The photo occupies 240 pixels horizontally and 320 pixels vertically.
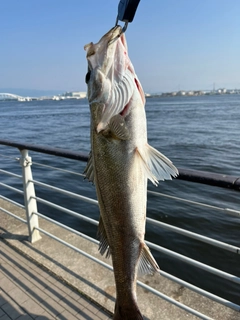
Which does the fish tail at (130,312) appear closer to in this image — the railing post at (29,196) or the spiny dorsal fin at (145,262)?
the spiny dorsal fin at (145,262)

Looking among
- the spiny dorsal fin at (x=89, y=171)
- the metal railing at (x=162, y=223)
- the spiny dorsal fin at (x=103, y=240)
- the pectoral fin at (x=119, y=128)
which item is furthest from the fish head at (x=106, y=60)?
the metal railing at (x=162, y=223)

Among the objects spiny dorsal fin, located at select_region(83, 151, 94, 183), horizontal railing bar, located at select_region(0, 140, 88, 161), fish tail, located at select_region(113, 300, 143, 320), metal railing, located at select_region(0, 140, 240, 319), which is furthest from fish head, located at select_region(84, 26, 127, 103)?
fish tail, located at select_region(113, 300, 143, 320)

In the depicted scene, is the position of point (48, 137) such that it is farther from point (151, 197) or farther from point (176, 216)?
point (176, 216)

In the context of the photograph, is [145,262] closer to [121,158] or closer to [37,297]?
[121,158]

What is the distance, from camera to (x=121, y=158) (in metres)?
1.48

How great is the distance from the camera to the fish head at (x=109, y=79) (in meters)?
1.42

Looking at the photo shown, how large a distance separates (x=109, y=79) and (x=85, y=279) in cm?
236

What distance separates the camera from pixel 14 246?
3.71 metres

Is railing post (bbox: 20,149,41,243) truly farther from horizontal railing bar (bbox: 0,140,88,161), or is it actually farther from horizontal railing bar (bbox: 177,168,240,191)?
horizontal railing bar (bbox: 177,168,240,191)

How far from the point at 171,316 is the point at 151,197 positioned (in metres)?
7.49

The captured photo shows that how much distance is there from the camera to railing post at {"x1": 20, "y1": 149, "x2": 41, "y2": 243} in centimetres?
349

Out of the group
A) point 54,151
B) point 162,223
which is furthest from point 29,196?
point 162,223

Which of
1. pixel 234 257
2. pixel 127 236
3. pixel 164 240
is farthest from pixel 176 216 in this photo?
pixel 127 236

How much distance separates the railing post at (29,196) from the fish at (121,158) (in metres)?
2.06
